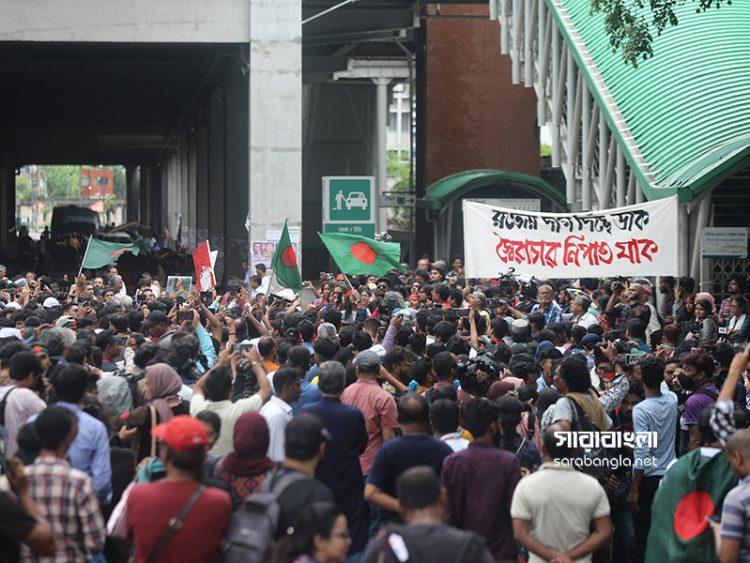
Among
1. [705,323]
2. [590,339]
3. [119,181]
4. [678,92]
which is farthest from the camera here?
[119,181]

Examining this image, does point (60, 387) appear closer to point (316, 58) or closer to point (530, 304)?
point (530, 304)

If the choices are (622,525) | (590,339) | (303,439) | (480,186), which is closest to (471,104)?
(480,186)

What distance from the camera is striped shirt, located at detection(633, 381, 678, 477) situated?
31.2 ft

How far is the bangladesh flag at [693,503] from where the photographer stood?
6738 millimetres

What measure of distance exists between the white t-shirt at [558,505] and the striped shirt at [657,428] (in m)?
2.72

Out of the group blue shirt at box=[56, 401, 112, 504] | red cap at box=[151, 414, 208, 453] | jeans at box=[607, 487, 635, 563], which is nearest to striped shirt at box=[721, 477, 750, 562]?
red cap at box=[151, 414, 208, 453]

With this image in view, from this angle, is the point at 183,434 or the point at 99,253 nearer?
the point at 183,434

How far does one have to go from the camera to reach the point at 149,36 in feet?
87.7

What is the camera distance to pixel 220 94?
3775 centimetres

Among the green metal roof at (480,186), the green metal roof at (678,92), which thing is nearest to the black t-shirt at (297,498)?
the green metal roof at (678,92)

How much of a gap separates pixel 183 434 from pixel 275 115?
2121cm

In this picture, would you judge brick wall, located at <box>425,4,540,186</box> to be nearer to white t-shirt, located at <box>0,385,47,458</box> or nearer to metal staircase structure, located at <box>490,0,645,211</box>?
metal staircase structure, located at <box>490,0,645,211</box>

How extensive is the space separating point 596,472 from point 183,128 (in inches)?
1881

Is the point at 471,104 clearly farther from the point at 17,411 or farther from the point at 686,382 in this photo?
the point at 17,411
